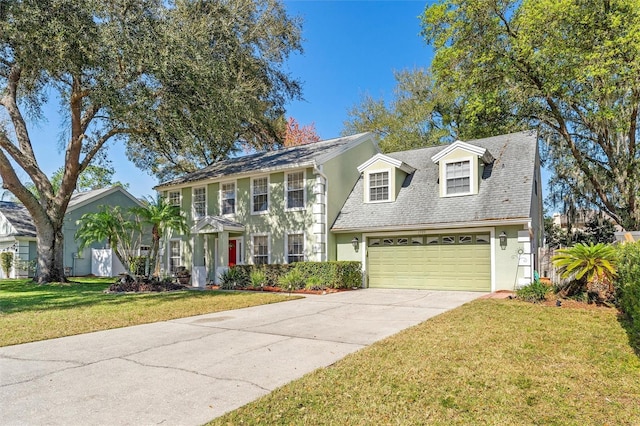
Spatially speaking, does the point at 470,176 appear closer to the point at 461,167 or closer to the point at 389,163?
the point at 461,167

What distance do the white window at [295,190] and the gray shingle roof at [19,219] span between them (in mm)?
17666

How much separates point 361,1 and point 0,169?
15424mm

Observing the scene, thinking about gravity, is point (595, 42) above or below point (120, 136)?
above

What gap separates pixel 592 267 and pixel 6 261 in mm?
29219

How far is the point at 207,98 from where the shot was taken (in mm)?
14125

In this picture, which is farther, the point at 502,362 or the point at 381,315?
the point at 381,315

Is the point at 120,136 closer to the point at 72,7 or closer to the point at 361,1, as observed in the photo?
the point at 72,7

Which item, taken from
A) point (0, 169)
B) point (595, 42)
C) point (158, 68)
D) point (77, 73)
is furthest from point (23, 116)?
point (595, 42)

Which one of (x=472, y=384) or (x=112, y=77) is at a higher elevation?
(x=112, y=77)

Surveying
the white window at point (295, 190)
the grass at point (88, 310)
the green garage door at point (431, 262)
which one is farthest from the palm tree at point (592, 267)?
the white window at point (295, 190)

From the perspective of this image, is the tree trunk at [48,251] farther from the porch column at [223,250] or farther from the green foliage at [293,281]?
the green foliage at [293,281]

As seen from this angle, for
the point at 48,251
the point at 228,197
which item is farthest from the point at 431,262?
the point at 48,251

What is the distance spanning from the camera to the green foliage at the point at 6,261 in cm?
2406

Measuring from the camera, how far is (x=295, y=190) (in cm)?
1669
